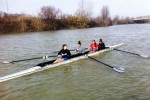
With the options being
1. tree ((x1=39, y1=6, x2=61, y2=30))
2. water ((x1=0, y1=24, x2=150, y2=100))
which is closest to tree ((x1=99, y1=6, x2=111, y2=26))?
tree ((x1=39, y1=6, x2=61, y2=30))

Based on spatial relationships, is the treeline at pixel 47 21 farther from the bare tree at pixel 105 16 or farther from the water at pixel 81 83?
the water at pixel 81 83

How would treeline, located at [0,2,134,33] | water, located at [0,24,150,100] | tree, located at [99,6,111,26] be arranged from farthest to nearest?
tree, located at [99,6,111,26], treeline, located at [0,2,134,33], water, located at [0,24,150,100]

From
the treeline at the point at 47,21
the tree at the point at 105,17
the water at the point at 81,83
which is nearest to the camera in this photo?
the water at the point at 81,83

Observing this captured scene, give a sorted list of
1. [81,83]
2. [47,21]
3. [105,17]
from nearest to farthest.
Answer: [81,83] → [47,21] → [105,17]

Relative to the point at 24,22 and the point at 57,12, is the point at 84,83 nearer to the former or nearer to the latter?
the point at 24,22

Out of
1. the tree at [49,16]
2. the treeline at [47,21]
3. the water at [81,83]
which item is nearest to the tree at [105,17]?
the treeline at [47,21]

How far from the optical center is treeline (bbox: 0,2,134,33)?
4981 cm

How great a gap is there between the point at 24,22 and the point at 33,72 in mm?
40590

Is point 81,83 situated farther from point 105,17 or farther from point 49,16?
point 105,17

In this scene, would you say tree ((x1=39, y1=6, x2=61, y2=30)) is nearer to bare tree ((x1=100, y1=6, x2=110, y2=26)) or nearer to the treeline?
the treeline

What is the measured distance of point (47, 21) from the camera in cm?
5656

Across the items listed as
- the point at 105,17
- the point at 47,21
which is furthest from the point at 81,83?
the point at 105,17

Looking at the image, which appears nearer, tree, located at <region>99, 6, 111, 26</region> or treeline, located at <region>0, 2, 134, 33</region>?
treeline, located at <region>0, 2, 134, 33</region>

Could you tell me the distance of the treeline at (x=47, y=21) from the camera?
49.8 metres
